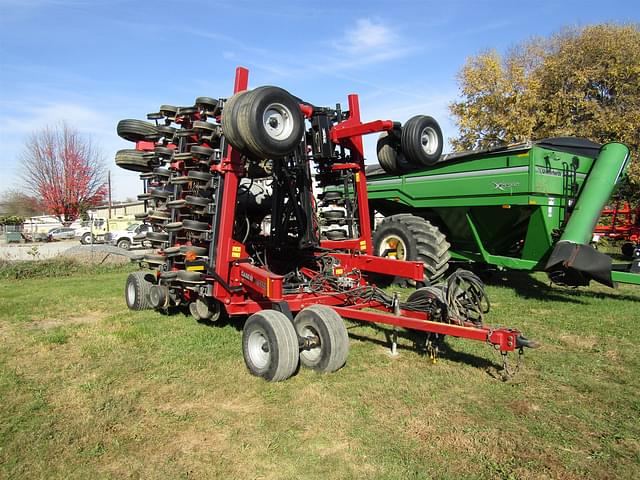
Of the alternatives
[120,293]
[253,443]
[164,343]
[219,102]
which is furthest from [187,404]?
[120,293]

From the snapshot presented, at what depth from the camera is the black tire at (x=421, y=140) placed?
651 cm

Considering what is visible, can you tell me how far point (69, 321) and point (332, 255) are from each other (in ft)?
13.1

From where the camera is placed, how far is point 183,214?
622 cm

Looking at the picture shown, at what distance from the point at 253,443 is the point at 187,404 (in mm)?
906

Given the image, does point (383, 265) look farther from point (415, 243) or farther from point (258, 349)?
point (415, 243)

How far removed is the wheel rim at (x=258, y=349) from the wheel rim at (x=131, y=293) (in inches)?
150

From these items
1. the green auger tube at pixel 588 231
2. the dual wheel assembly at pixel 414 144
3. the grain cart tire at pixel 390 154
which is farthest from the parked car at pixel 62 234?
the green auger tube at pixel 588 231

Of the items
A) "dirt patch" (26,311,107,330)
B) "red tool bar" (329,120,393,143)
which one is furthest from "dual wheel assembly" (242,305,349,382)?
"dirt patch" (26,311,107,330)

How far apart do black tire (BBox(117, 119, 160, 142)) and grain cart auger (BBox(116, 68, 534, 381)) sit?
1 centimetres

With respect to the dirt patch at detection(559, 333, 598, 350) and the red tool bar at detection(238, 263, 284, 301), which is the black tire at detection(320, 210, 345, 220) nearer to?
the red tool bar at detection(238, 263, 284, 301)

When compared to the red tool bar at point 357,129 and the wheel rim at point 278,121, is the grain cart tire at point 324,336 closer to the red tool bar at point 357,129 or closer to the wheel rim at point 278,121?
the wheel rim at point 278,121

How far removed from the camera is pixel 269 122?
4742 mm

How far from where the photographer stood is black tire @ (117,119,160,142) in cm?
728

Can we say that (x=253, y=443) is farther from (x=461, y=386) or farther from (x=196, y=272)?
(x=196, y=272)
